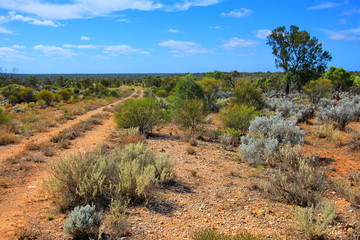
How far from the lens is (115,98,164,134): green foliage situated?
12.8m

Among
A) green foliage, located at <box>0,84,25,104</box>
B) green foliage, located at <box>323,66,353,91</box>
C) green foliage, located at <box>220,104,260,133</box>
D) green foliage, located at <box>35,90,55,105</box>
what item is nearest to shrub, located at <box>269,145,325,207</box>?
green foliage, located at <box>220,104,260,133</box>

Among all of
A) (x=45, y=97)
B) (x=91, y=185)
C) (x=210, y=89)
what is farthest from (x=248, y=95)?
(x=45, y=97)

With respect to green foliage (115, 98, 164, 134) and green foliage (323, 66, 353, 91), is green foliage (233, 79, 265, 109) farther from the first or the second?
green foliage (323, 66, 353, 91)

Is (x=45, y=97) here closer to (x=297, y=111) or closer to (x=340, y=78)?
(x=297, y=111)

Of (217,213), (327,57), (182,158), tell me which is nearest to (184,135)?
(182,158)

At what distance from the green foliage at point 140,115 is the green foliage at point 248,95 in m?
8.81

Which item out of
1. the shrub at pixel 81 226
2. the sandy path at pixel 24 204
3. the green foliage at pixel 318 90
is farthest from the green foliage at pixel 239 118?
the green foliage at pixel 318 90

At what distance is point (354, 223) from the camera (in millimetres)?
4633

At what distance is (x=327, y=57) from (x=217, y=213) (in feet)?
110

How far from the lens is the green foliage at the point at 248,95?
19.6m

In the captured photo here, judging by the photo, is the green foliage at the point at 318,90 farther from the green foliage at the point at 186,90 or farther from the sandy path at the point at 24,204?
the sandy path at the point at 24,204

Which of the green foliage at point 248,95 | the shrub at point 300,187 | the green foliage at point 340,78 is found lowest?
the shrub at point 300,187

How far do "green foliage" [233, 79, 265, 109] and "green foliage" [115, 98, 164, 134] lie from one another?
347 inches

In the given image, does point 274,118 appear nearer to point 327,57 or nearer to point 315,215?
point 315,215
